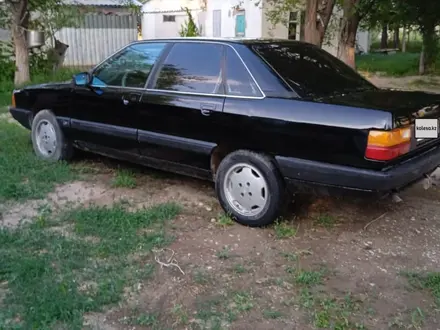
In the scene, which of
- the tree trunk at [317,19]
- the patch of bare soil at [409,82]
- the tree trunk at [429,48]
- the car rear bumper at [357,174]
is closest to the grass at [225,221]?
the car rear bumper at [357,174]

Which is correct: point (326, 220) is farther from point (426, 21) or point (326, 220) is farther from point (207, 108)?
point (426, 21)

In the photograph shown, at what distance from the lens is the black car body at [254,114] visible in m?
3.69

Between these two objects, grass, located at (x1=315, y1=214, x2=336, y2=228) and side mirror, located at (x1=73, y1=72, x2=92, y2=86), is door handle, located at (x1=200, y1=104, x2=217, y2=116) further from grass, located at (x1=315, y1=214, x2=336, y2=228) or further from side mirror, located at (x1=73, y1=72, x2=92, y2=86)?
side mirror, located at (x1=73, y1=72, x2=92, y2=86)

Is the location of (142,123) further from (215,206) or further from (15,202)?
(15,202)

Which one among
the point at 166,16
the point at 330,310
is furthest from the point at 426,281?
the point at 166,16

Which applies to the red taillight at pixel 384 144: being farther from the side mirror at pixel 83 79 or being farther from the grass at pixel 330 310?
the side mirror at pixel 83 79

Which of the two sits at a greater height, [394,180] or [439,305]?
[394,180]

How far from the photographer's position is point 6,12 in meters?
12.8

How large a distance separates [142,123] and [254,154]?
1.34 m

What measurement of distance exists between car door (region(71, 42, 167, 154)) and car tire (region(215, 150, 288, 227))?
1179mm

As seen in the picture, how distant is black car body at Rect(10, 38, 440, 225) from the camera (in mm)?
3688

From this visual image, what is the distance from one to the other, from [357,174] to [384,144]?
0.29 metres

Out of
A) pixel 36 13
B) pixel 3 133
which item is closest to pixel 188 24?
pixel 36 13

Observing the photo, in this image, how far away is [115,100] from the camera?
206 inches
